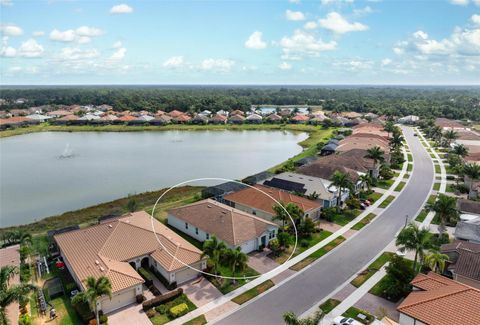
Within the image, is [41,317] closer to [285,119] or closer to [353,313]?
[353,313]

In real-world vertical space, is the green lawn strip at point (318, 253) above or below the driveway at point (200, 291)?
above

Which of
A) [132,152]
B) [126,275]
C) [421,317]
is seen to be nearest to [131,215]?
[126,275]

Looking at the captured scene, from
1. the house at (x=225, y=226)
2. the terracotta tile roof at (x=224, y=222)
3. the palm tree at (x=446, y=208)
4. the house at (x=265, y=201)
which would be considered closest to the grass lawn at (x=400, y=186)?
the palm tree at (x=446, y=208)

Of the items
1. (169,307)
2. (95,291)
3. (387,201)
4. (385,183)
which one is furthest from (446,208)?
(95,291)

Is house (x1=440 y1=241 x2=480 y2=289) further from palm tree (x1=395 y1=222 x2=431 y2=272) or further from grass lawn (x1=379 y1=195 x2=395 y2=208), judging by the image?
grass lawn (x1=379 y1=195 x2=395 y2=208)

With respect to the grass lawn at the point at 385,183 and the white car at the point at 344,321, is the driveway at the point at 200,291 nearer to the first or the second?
the white car at the point at 344,321

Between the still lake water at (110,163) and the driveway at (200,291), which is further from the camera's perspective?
the still lake water at (110,163)
